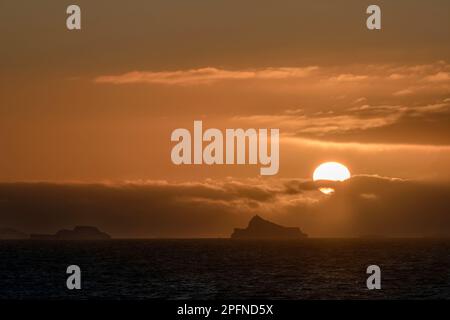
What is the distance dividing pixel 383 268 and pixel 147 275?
3719cm

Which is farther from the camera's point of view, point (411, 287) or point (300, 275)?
point (300, 275)

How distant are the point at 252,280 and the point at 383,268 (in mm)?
32267
